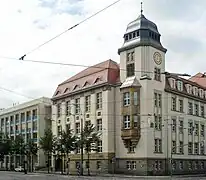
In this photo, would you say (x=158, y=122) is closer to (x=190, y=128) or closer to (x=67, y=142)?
(x=190, y=128)

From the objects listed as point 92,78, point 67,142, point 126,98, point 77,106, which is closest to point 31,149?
point 77,106

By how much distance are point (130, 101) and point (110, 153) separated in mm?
9373

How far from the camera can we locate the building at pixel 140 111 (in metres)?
71.1

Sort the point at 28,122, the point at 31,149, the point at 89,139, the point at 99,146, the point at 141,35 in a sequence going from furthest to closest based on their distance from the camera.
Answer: the point at 28,122 < the point at 31,149 < the point at 99,146 < the point at 141,35 < the point at 89,139

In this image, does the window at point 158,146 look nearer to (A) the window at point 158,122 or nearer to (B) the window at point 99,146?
(A) the window at point 158,122

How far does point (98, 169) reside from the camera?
7588cm

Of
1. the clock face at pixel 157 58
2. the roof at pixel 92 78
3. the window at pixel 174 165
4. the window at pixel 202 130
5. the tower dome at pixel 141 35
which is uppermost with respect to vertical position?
the tower dome at pixel 141 35

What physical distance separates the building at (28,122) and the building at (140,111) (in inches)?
635

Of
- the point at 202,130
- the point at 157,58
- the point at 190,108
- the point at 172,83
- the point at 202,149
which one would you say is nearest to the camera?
the point at 157,58

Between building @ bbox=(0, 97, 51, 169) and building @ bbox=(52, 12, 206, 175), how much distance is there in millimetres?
16136

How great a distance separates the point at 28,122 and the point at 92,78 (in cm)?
2841

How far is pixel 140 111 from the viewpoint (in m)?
71.6

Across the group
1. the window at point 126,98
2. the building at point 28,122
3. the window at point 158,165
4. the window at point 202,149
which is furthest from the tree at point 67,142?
the window at point 202,149

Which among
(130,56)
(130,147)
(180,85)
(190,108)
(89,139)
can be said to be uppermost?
(130,56)
